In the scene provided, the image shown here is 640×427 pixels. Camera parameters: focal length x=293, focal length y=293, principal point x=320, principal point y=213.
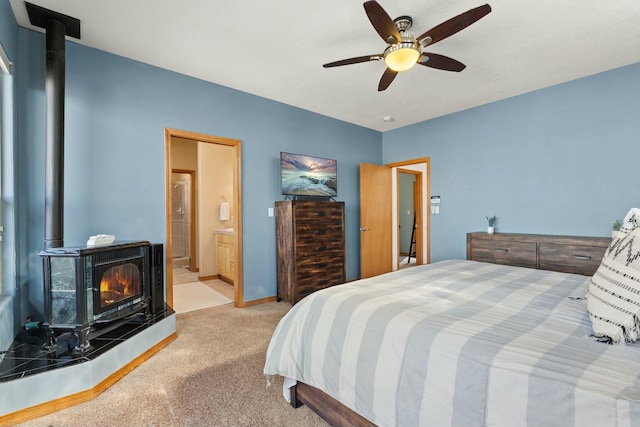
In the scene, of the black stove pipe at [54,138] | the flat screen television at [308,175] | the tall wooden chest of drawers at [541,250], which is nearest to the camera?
the black stove pipe at [54,138]

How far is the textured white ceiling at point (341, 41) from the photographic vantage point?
2.10m

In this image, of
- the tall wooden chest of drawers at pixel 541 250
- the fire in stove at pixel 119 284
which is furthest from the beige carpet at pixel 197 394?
the tall wooden chest of drawers at pixel 541 250

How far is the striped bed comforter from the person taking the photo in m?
0.84

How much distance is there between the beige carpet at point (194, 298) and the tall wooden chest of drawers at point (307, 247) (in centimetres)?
88

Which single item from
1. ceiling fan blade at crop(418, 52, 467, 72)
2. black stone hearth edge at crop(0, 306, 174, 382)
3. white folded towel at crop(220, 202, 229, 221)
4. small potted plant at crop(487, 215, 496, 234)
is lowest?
black stone hearth edge at crop(0, 306, 174, 382)

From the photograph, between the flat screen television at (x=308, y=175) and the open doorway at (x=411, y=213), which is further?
the open doorway at (x=411, y=213)

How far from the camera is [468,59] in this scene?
2.83 m

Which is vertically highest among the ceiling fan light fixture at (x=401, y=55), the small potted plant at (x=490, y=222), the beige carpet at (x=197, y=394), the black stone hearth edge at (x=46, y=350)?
the ceiling fan light fixture at (x=401, y=55)

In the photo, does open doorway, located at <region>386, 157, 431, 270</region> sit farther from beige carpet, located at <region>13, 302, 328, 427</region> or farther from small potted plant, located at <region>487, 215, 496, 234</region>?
beige carpet, located at <region>13, 302, 328, 427</region>

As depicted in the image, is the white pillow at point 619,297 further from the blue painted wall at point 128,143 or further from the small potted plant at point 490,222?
the blue painted wall at point 128,143

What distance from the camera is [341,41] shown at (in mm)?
2506

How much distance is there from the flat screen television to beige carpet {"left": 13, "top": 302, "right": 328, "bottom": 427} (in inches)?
77.8

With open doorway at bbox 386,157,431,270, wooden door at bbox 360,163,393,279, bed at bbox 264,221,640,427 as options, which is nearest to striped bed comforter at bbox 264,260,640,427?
bed at bbox 264,221,640,427

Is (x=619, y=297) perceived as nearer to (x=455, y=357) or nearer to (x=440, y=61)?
(x=455, y=357)
